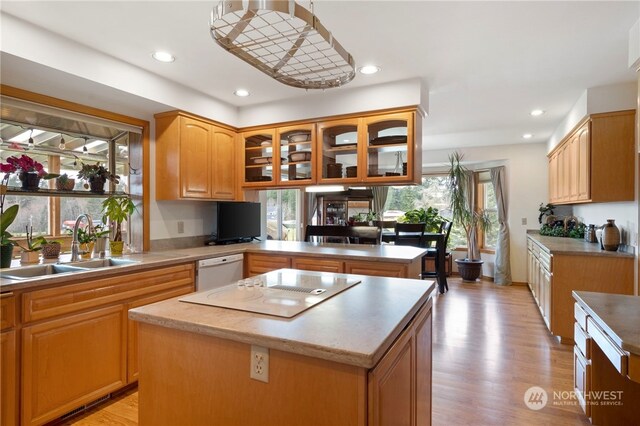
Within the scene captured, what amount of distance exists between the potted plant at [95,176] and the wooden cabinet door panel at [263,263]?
1453 millimetres

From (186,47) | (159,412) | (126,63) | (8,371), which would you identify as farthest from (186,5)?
(8,371)

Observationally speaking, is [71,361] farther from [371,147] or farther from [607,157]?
[607,157]

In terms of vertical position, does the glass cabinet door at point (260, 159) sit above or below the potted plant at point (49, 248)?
above

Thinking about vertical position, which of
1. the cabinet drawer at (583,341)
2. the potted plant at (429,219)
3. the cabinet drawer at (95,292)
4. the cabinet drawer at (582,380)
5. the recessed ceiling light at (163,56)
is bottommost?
the cabinet drawer at (582,380)

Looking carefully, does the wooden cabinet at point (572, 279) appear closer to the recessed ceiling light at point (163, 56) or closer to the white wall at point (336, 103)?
the white wall at point (336, 103)

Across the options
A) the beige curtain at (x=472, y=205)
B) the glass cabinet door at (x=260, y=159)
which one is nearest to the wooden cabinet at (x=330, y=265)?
the glass cabinet door at (x=260, y=159)

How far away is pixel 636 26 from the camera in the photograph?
217 cm

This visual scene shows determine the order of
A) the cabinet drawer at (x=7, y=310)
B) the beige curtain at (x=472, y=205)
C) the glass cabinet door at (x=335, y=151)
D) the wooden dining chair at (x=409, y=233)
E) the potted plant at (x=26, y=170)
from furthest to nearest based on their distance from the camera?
the beige curtain at (x=472, y=205) → the wooden dining chair at (x=409, y=233) → the glass cabinet door at (x=335, y=151) → the potted plant at (x=26, y=170) → the cabinet drawer at (x=7, y=310)

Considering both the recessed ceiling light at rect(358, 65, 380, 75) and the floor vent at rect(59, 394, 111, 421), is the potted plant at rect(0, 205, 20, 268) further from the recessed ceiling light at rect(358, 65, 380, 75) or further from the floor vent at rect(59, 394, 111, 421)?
the recessed ceiling light at rect(358, 65, 380, 75)

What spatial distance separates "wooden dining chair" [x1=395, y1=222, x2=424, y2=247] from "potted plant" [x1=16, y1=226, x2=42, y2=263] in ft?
12.7

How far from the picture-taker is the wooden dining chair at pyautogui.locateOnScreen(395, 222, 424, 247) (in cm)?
466

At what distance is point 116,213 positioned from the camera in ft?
9.33

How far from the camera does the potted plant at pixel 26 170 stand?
2336 millimetres

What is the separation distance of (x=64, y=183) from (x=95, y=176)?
26 cm
